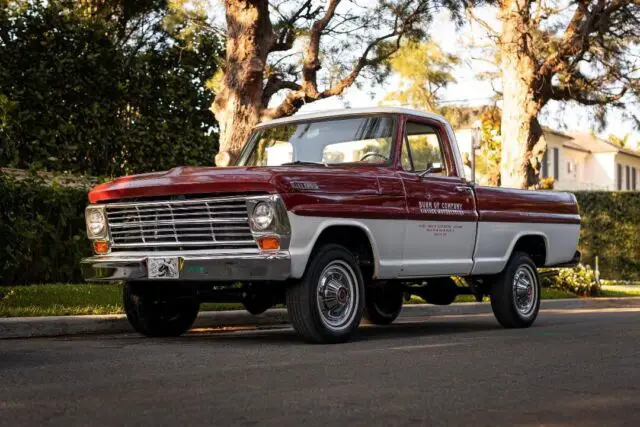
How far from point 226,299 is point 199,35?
11897 mm

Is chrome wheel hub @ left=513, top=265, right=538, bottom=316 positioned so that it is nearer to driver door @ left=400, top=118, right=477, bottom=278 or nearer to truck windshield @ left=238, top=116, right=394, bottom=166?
driver door @ left=400, top=118, right=477, bottom=278

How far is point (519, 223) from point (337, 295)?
322 centimetres

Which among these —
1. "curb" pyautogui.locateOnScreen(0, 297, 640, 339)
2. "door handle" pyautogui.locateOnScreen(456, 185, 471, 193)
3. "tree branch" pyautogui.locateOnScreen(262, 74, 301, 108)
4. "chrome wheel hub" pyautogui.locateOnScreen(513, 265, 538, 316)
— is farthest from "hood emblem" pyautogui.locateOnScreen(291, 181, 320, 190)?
"tree branch" pyautogui.locateOnScreen(262, 74, 301, 108)

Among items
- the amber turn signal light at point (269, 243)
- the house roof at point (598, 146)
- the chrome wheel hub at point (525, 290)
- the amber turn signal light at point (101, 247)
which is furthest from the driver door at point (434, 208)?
the house roof at point (598, 146)

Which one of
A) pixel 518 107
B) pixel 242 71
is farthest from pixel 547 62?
pixel 242 71

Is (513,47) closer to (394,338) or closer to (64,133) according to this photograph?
(64,133)

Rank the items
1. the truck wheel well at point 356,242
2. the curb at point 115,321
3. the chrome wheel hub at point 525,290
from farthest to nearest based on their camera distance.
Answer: the chrome wheel hub at point 525,290
the curb at point 115,321
the truck wheel well at point 356,242

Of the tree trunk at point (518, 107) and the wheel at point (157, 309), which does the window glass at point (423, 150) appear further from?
the tree trunk at point (518, 107)

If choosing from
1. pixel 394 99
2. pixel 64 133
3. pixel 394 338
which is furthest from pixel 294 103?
pixel 394 99

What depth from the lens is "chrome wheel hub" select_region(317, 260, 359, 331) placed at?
9398 millimetres

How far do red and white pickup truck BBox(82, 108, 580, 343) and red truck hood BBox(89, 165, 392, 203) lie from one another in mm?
12

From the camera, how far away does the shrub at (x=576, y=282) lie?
20156mm

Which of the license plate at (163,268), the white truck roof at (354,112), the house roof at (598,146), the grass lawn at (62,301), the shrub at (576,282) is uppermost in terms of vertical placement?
the house roof at (598,146)

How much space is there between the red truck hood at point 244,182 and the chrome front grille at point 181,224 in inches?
4.3
